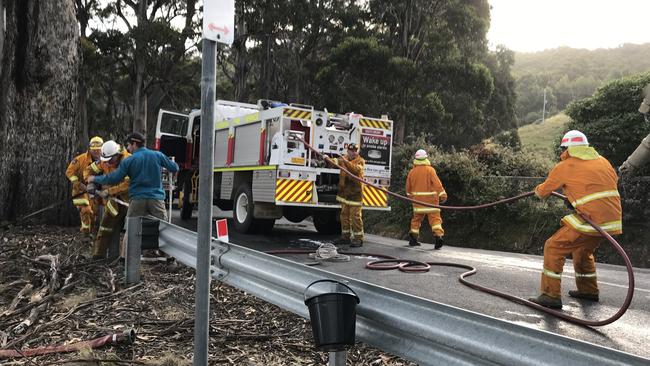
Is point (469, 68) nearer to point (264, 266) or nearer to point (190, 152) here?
point (190, 152)

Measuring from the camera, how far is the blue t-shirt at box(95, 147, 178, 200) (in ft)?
22.1

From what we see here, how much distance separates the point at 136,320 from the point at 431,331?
278 cm

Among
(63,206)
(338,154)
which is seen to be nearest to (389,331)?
(338,154)

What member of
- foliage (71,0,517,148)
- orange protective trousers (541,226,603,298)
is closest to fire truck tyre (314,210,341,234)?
orange protective trousers (541,226,603,298)

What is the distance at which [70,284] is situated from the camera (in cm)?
500

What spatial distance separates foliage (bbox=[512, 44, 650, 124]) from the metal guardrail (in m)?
85.3

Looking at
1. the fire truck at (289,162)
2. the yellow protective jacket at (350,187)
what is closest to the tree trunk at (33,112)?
the fire truck at (289,162)

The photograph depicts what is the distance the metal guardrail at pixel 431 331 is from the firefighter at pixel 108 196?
4168 millimetres

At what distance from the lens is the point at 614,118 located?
1805cm

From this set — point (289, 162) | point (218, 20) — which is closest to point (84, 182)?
point (289, 162)

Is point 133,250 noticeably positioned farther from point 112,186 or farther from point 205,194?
point 205,194

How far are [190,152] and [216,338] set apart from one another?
9840 mm

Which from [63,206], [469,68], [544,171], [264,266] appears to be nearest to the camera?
[264,266]

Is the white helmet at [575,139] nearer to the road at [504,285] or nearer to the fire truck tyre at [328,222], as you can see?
the road at [504,285]
